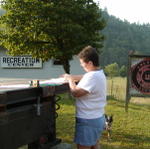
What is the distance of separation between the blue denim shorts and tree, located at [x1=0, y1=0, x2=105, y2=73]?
9.72 metres

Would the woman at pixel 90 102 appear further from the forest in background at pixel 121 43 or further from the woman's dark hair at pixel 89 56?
the forest in background at pixel 121 43

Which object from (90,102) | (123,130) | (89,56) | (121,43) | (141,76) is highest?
(121,43)

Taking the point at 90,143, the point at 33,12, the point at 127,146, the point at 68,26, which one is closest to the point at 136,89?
the point at 68,26

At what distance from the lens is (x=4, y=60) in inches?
804

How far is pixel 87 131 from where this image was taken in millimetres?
3621

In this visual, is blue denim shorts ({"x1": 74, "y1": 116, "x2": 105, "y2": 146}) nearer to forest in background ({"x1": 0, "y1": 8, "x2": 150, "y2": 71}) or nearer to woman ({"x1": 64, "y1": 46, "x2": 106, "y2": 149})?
woman ({"x1": 64, "y1": 46, "x2": 106, "y2": 149})

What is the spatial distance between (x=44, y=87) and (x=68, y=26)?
401 inches

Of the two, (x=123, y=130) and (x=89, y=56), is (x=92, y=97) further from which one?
(x=123, y=130)

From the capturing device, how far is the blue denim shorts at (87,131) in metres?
3.62

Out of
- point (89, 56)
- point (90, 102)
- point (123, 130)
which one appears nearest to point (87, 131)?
point (90, 102)

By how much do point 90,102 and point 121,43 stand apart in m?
59.4

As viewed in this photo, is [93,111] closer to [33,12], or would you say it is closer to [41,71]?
[33,12]

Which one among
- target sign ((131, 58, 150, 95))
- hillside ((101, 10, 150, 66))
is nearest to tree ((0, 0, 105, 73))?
target sign ((131, 58, 150, 95))

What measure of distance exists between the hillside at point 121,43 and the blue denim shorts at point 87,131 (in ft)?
174
